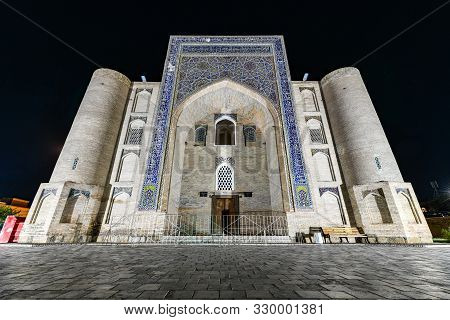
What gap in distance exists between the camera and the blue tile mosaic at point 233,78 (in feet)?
31.9

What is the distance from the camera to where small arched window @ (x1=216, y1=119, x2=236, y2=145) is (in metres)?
14.2

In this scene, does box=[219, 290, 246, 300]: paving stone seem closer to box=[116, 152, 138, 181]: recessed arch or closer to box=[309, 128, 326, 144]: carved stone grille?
box=[116, 152, 138, 181]: recessed arch

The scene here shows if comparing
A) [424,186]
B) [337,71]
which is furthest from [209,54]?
[424,186]

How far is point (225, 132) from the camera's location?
14.5 m

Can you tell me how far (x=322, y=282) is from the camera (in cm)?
205

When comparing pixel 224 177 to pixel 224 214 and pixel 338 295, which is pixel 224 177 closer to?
pixel 224 214

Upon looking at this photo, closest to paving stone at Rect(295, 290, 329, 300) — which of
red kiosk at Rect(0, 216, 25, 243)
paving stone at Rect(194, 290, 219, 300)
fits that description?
paving stone at Rect(194, 290, 219, 300)

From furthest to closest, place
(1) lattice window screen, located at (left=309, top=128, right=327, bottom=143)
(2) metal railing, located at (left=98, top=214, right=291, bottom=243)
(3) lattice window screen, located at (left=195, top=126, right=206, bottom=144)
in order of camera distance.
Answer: (3) lattice window screen, located at (left=195, top=126, right=206, bottom=144)
(1) lattice window screen, located at (left=309, top=128, right=327, bottom=143)
(2) metal railing, located at (left=98, top=214, right=291, bottom=243)

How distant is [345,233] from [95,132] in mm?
12256

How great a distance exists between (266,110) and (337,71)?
4.51m

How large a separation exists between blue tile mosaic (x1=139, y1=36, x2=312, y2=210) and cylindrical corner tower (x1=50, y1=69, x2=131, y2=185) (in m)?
2.42

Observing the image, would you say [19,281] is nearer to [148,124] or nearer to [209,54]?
[148,124]

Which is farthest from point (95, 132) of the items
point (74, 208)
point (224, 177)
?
point (224, 177)

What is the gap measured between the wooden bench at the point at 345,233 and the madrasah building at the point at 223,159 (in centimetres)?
36
